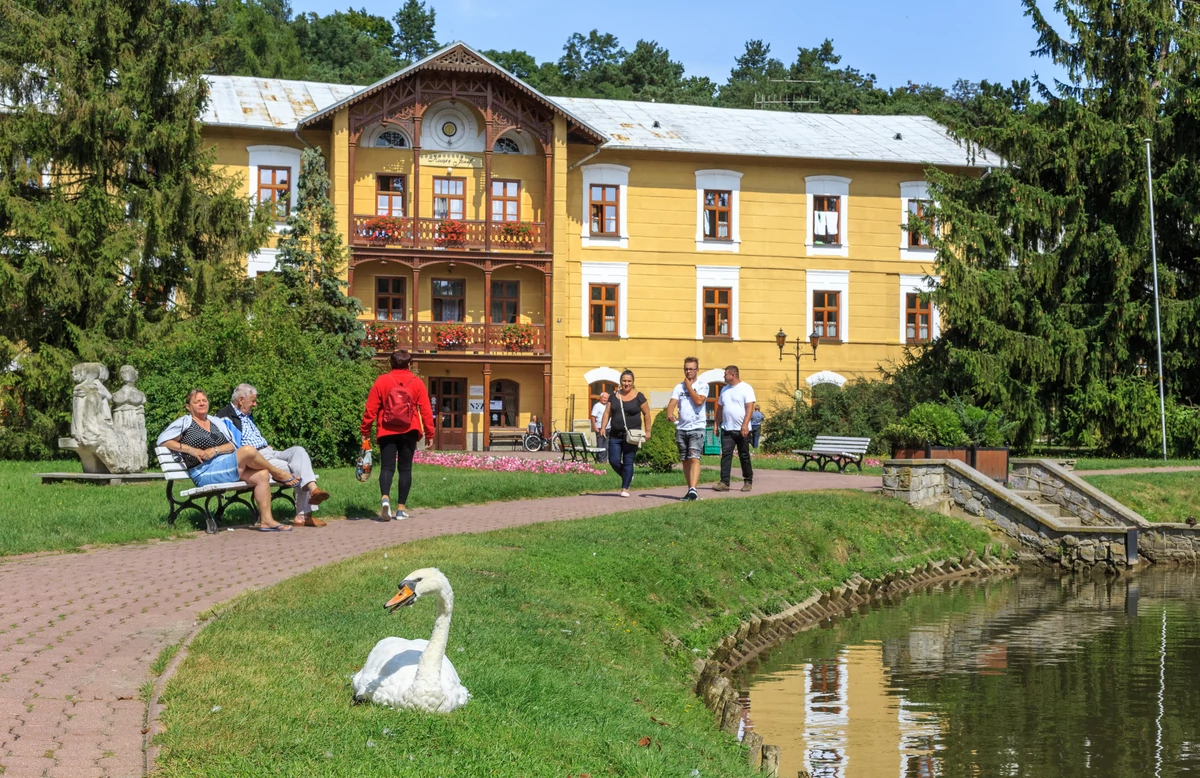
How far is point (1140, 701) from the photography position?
10.6 meters

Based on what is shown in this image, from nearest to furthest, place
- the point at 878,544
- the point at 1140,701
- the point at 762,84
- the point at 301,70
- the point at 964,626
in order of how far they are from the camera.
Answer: the point at 1140,701 → the point at 964,626 → the point at 878,544 → the point at 301,70 → the point at 762,84

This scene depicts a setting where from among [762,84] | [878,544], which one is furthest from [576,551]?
[762,84]

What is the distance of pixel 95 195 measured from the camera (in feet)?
94.1

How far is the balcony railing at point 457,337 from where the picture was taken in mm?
38594

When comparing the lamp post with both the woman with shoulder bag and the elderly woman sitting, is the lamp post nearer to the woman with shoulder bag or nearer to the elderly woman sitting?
the woman with shoulder bag

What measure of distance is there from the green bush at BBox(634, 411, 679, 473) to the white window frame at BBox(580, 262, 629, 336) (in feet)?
58.9

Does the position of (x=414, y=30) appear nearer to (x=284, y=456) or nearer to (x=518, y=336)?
(x=518, y=336)

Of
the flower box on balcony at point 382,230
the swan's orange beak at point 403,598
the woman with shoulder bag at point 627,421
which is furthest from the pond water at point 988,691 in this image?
the flower box on balcony at point 382,230

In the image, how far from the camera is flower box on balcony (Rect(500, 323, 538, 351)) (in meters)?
39.8

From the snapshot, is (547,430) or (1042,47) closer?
(1042,47)

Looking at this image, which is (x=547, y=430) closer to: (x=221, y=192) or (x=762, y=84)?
(x=221, y=192)

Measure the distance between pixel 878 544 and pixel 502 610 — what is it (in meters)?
9.72

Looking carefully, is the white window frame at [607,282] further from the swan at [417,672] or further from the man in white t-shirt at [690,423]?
the swan at [417,672]

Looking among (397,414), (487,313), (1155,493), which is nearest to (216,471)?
(397,414)
